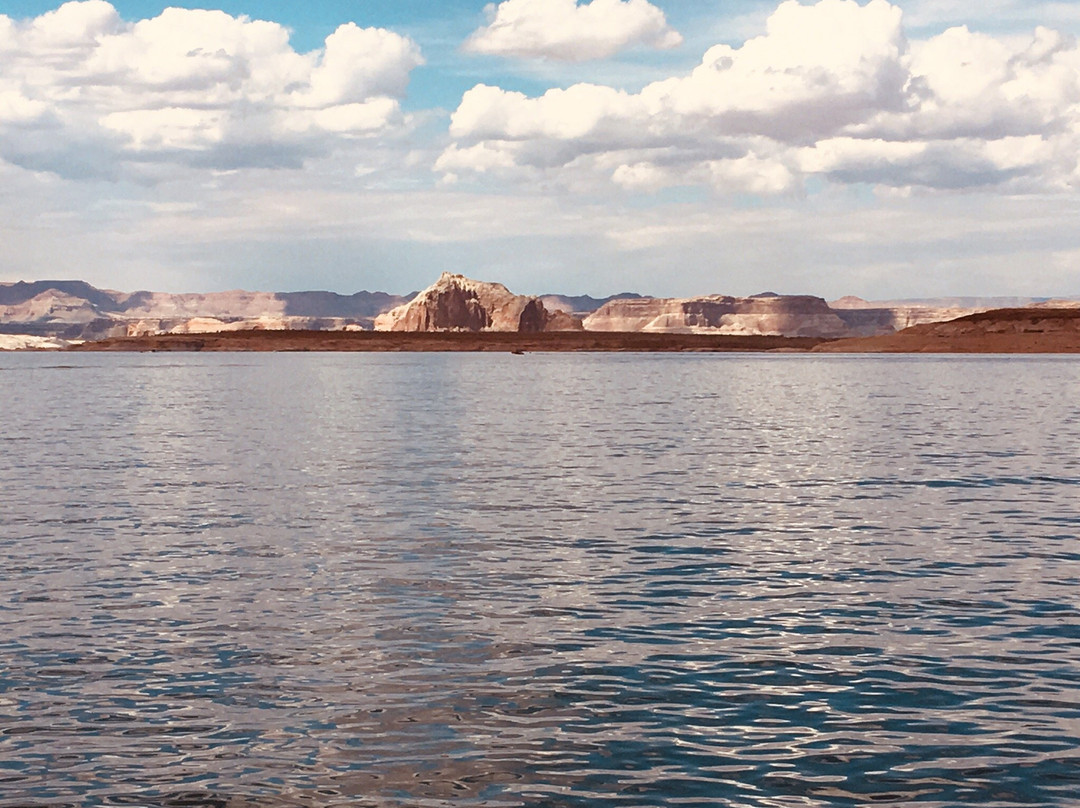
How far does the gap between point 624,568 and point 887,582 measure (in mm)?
5335

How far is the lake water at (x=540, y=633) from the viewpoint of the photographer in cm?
1509

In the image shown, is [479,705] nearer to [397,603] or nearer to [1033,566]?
[397,603]

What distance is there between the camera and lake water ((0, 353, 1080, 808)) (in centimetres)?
1509

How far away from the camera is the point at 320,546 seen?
3173cm

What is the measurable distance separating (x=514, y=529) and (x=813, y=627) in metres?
12.8

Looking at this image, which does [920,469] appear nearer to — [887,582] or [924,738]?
[887,582]

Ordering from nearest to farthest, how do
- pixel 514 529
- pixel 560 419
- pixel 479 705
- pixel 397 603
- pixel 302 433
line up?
pixel 479 705
pixel 397 603
pixel 514 529
pixel 302 433
pixel 560 419

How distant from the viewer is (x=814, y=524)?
3541 centimetres

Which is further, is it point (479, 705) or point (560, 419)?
point (560, 419)

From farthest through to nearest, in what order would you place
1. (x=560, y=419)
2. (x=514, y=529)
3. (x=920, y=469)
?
(x=560, y=419) < (x=920, y=469) < (x=514, y=529)

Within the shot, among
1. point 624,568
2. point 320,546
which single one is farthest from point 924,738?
point 320,546

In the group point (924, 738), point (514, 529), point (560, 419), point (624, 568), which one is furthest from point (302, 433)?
point (924, 738)

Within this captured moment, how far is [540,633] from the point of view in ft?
72.1

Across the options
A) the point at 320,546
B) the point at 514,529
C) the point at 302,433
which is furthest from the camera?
the point at 302,433
